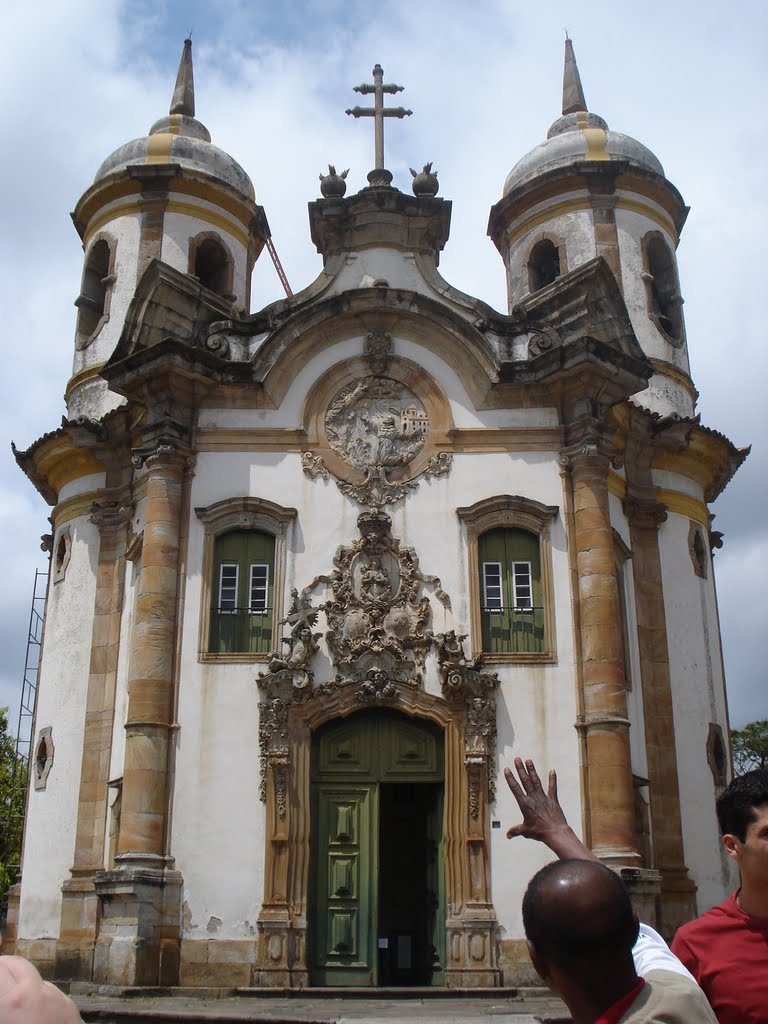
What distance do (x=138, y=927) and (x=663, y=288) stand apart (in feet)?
48.0

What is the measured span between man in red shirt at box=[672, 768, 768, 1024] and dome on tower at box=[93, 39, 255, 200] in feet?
65.2

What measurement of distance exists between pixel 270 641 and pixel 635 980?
13.3 meters

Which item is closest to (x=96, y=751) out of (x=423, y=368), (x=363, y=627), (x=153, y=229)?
(x=363, y=627)

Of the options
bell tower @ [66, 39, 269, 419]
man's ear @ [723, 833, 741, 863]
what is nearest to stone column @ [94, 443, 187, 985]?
bell tower @ [66, 39, 269, 419]

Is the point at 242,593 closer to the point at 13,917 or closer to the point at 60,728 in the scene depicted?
the point at 60,728

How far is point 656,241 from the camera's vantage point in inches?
850

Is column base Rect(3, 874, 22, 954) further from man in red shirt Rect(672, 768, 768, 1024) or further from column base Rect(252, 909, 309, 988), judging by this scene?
man in red shirt Rect(672, 768, 768, 1024)

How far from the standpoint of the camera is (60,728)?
1778 centimetres

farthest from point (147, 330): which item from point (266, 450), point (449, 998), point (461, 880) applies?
point (449, 998)

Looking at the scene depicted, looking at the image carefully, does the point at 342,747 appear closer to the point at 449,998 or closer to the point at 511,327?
the point at 449,998

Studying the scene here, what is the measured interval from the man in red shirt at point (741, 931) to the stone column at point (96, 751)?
13.6m

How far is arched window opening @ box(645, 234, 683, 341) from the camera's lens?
69.4 feet

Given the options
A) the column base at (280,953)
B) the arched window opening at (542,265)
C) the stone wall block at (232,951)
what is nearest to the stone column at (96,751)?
the stone wall block at (232,951)

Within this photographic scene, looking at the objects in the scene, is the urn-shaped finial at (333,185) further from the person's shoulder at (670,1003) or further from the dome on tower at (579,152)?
the person's shoulder at (670,1003)
